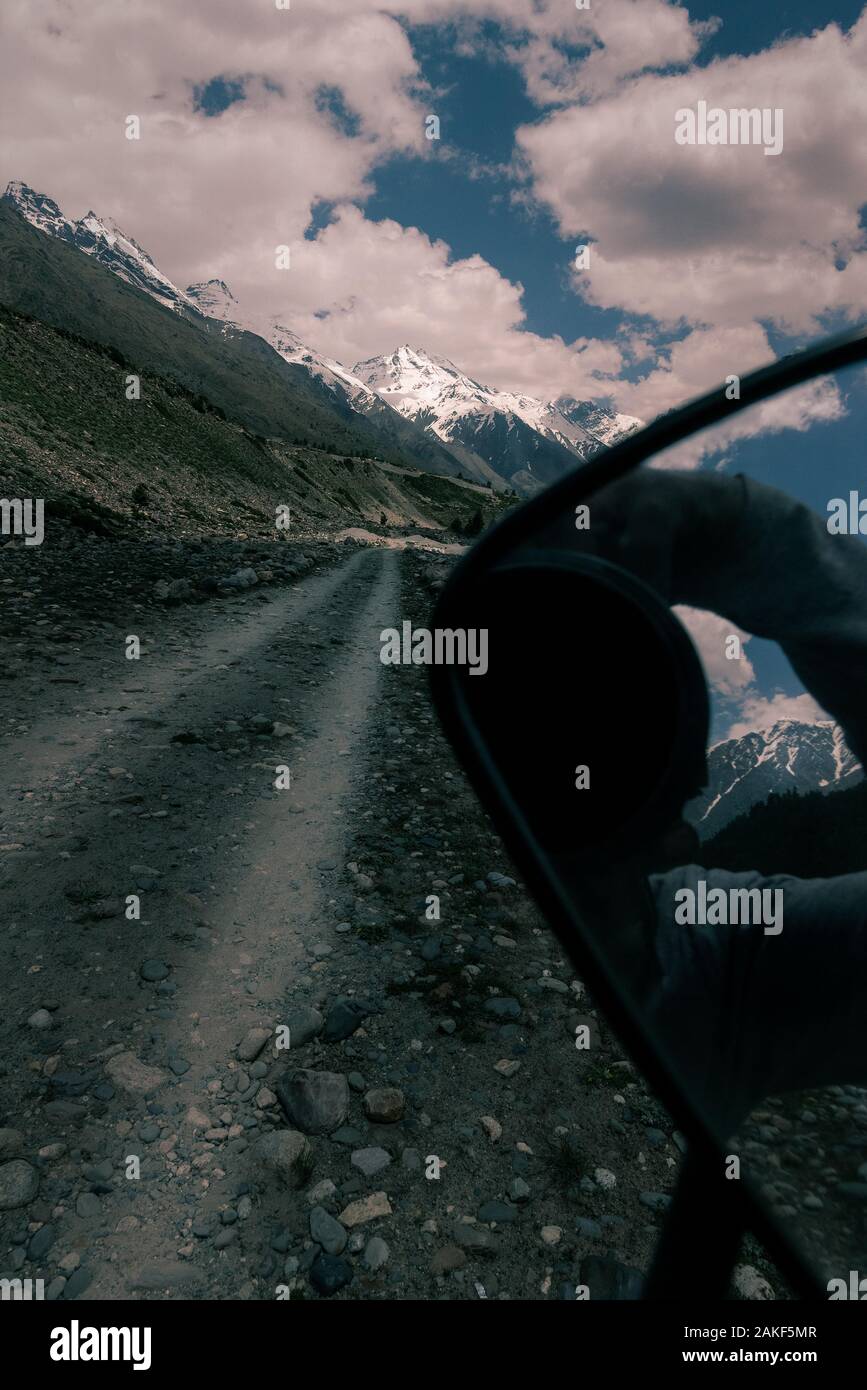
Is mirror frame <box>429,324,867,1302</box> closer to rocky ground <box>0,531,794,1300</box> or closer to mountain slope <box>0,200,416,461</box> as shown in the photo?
rocky ground <box>0,531,794,1300</box>

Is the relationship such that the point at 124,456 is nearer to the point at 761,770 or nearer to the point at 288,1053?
the point at 288,1053

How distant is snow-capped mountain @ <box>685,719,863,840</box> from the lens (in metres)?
1.08

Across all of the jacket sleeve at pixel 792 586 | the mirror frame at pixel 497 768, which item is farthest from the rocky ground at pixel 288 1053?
the jacket sleeve at pixel 792 586

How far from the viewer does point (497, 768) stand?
1266 mm

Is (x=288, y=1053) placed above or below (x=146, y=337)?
below

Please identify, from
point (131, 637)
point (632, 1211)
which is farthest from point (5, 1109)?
point (131, 637)

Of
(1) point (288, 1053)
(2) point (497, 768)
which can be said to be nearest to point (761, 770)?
(2) point (497, 768)

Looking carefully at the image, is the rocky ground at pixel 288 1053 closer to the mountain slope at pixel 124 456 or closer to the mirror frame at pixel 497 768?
the mirror frame at pixel 497 768

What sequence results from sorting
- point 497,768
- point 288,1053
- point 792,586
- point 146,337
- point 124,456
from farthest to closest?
point 146,337 → point 124,456 → point 288,1053 → point 497,768 → point 792,586

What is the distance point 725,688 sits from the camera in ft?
3.60

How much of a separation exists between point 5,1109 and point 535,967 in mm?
2656

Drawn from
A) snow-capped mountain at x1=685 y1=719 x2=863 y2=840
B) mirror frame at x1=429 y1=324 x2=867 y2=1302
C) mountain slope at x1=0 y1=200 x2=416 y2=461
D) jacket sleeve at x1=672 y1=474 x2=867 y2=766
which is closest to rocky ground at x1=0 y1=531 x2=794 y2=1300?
mirror frame at x1=429 y1=324 x2=867 y2=1302

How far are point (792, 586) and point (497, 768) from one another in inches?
24.0
